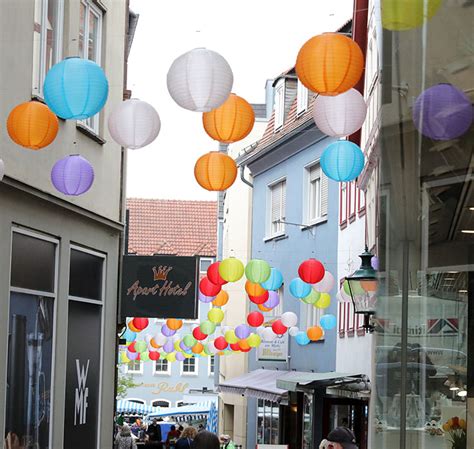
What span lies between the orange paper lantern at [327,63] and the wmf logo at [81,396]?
25.3 ft

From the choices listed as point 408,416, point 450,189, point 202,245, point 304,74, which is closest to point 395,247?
point 450,189

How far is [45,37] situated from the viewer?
1389 cm

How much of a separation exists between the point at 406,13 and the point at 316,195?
2526cm

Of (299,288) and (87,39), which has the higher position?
(87,39)

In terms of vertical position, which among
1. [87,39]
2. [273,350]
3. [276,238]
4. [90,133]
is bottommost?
[273,350]

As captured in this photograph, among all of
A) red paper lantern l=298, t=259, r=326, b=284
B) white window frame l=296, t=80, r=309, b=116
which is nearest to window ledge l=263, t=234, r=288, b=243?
white window frame l=296, t=80, r=309, b=116

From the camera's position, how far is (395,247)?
14.9 feet

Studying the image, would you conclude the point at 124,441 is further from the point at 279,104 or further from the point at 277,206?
the point at 279,104

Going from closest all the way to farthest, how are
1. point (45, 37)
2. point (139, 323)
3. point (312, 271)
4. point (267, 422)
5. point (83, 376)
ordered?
point (45, 37) → point (83, 376) → point (312, 271) → point (139, 323) → point (267, 422)

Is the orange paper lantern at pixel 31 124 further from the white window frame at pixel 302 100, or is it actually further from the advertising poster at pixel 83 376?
the white window frame at pixel 302 100

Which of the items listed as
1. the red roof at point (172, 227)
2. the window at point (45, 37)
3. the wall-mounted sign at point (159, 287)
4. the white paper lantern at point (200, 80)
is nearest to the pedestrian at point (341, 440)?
the white paper lantern at point (200, 80)

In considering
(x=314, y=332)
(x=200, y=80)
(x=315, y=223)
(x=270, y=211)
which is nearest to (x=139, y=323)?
(x=314, y=332)

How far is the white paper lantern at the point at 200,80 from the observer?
8.84 metres

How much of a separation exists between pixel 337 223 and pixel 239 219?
42.4 ft
